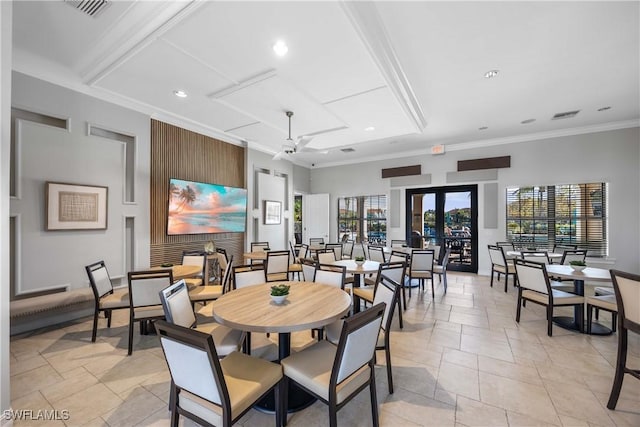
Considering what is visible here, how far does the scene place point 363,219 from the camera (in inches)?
318

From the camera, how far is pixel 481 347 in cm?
284

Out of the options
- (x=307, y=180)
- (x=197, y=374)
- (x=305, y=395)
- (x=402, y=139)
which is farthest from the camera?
(x=307, y=180)

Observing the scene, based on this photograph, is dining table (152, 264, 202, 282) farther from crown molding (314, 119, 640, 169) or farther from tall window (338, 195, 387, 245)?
crown molding (314, 119, 640, 169)

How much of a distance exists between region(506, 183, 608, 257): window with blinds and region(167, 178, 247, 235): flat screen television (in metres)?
6.31

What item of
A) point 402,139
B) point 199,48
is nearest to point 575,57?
point 402,139

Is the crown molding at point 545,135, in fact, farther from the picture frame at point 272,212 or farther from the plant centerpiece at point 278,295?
the plant centerpiece at point 278,295

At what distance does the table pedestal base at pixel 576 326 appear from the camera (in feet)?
10.4

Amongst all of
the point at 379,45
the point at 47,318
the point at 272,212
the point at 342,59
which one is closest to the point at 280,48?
the point at 342,59

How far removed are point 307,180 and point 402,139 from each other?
3659 millimetres

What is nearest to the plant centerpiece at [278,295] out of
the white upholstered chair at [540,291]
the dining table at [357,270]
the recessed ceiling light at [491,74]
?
the dining table at [357,270]

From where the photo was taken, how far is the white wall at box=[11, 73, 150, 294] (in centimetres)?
320

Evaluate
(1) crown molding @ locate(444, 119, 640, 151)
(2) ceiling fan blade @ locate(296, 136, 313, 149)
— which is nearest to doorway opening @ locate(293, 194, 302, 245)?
(2) ceiling fan blade @ locate(296, 136, 313, 149)

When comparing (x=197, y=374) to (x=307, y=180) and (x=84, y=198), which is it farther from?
(x=307, y=180)

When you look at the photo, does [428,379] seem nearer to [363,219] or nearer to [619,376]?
[619,376]
